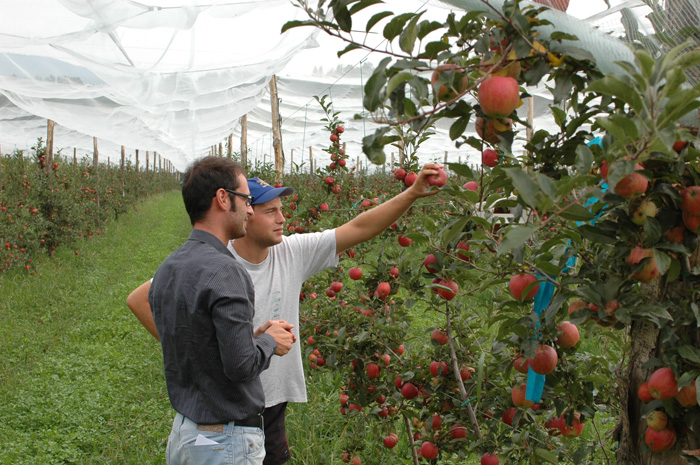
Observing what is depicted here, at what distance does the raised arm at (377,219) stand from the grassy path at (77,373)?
187 cm

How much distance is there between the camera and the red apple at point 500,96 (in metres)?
0.91

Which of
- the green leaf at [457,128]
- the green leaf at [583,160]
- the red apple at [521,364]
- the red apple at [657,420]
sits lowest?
the red apple at [521,364]

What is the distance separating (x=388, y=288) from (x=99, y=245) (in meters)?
8.56

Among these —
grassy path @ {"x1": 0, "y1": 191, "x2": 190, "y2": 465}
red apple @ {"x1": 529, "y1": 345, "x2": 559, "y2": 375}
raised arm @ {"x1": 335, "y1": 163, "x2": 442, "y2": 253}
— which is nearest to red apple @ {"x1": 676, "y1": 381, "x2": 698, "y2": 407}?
red apple @ {"x1": 529, "y1": 345, "x2": 559, "y2": 375}

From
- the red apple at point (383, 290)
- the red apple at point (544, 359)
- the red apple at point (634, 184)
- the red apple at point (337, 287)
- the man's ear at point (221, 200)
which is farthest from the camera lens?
the red apple at point (337, 287)

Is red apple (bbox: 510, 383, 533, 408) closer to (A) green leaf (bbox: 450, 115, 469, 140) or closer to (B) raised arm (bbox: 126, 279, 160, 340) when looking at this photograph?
(A) green leaf (bbox: 450, 115, 469, 140)

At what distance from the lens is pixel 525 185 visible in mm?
837

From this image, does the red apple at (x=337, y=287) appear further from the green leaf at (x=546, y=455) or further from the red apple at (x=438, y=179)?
the green leaf at (x=546, y=455)

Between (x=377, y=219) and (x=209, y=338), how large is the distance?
0.77 meters

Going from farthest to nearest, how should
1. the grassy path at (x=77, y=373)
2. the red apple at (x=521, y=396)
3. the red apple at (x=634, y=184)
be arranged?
1. the grassy path at (x=77, y=373)
2. the red apple at (x=521, y=396)
3. the red apple at (x=634, y=184)

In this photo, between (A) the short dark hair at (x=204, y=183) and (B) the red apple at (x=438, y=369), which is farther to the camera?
(B) the red apple at (x=438, y=369)

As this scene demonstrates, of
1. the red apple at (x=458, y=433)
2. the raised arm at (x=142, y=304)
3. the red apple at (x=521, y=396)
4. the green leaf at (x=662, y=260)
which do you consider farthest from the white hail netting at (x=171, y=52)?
the raised arm at (x=142, y=304)

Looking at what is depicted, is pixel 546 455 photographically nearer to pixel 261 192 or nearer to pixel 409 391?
pixel 409 391

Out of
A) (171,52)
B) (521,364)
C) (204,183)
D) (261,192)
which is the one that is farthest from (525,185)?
(171,52)
